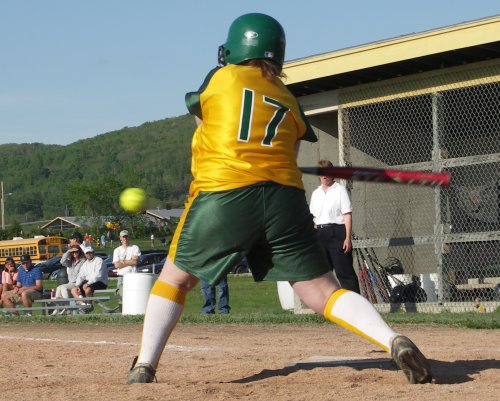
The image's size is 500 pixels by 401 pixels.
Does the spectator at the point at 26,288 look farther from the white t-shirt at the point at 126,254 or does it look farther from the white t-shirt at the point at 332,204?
the white t-shirt at the point at 332,204

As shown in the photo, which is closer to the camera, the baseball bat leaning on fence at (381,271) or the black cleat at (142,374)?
the black cleat at (142,374)

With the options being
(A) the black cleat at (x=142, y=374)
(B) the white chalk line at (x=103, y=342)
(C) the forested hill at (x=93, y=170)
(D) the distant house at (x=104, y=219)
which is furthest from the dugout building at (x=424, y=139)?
(C) the forested hill at (x=93, y=170)

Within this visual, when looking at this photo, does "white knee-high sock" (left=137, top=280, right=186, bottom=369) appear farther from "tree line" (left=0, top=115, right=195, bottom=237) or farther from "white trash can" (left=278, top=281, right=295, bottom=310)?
"tree line" (left=0, top=115, right=195, bottom=237)

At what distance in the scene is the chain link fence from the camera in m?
12.5

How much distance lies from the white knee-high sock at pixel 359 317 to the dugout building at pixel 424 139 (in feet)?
23.7

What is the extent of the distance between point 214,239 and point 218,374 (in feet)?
3.93

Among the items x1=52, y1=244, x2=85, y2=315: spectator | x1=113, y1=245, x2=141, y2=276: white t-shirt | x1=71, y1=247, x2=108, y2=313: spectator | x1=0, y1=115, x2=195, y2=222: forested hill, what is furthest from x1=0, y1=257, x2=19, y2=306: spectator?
x1=0, y1=115, x2=195, y2=222: forested hill

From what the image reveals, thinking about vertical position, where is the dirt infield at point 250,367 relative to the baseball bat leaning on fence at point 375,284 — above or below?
below

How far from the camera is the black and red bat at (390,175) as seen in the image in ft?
17.5

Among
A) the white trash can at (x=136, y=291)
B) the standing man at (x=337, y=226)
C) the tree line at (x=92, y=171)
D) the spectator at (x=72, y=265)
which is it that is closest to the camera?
the standing man at (x=337, y=226)

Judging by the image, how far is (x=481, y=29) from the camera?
11.6m

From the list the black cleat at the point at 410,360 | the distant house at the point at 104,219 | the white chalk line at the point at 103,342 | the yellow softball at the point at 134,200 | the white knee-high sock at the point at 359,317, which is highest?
the distant house at the point at 104,219

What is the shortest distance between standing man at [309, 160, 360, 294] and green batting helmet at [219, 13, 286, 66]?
6554mm

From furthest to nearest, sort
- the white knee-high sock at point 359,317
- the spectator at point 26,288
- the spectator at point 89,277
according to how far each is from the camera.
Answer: the spectator at point 26,288 → the spectator at point 89,277 → the white knee-high sock at point 359,317
